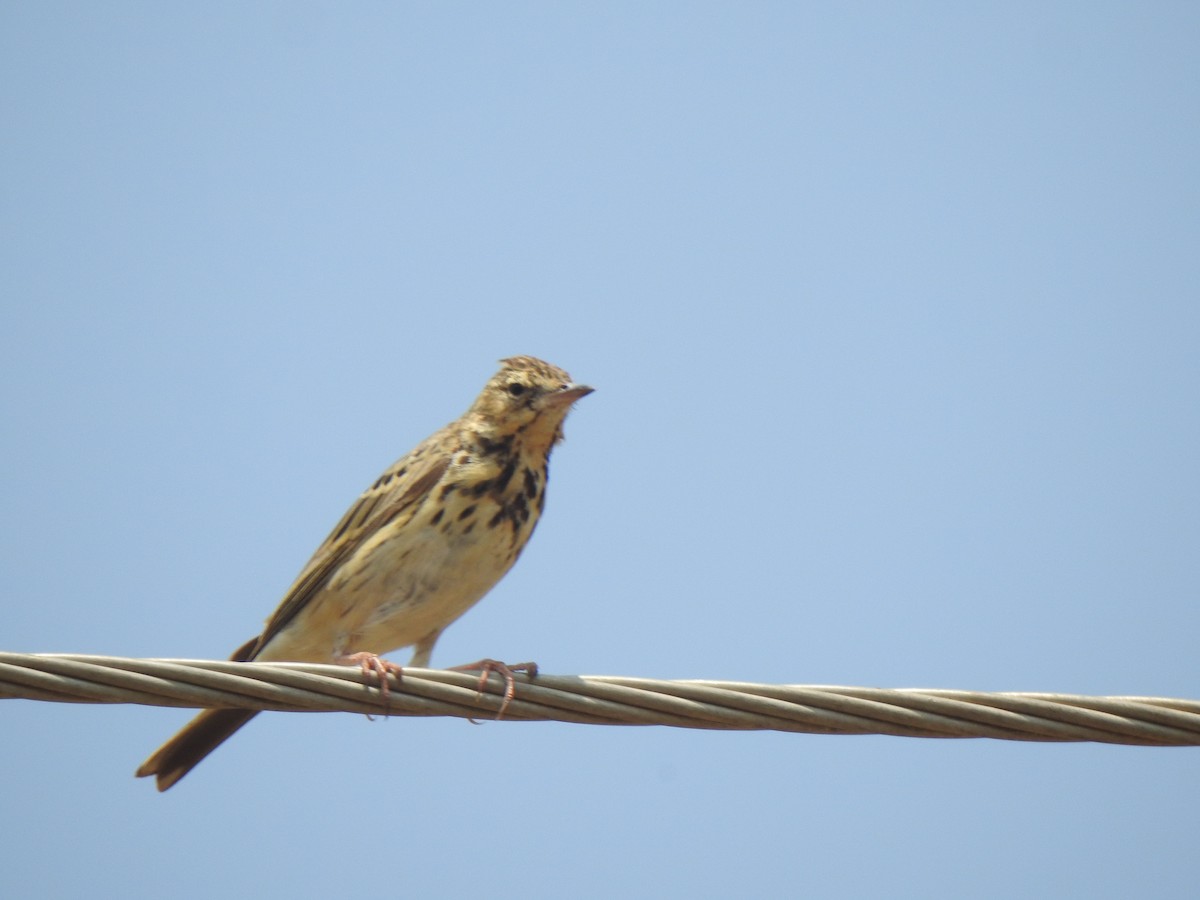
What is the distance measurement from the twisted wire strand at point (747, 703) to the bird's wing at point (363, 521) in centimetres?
311

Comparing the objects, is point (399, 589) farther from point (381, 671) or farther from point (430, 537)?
point (381, 671)

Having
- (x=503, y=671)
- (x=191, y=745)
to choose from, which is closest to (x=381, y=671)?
(x=503, y=671)

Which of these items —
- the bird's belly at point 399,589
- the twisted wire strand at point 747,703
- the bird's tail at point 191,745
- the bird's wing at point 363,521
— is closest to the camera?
the twisted wire strand at point 747,703

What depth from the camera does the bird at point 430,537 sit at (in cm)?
788

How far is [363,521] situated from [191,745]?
163 centimetres

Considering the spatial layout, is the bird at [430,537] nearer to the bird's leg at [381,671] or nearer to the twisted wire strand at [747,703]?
the bird's leg at [381,671]

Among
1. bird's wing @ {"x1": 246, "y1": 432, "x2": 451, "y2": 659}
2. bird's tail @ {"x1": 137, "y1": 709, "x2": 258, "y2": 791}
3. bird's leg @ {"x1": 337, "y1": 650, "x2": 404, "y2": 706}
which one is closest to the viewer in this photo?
bird's leg @ {"x1": 337, "y1": 650, "x2": 404, "y2": 706}

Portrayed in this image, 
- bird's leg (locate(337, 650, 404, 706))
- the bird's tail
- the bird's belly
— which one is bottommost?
the bird's tail

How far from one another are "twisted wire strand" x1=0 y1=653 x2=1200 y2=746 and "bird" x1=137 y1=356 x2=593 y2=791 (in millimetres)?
2556

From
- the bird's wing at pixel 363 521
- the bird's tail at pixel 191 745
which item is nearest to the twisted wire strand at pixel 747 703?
the bird's tail at pixel 191 745

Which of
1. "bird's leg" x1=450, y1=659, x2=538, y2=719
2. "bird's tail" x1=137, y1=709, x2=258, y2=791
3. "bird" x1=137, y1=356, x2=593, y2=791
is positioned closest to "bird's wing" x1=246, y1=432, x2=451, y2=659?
"bird" x1=137, y1=356, x2=593, y2=791

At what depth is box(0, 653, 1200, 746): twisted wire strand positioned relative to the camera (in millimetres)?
4742

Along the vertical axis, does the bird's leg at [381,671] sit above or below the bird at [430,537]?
below

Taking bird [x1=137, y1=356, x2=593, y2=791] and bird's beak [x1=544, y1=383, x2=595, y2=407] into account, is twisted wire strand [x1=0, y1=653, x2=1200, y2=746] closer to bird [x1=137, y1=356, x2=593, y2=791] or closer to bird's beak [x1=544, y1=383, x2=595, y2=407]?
bird [x1=137, y1=356, x2=593, y2=791]
